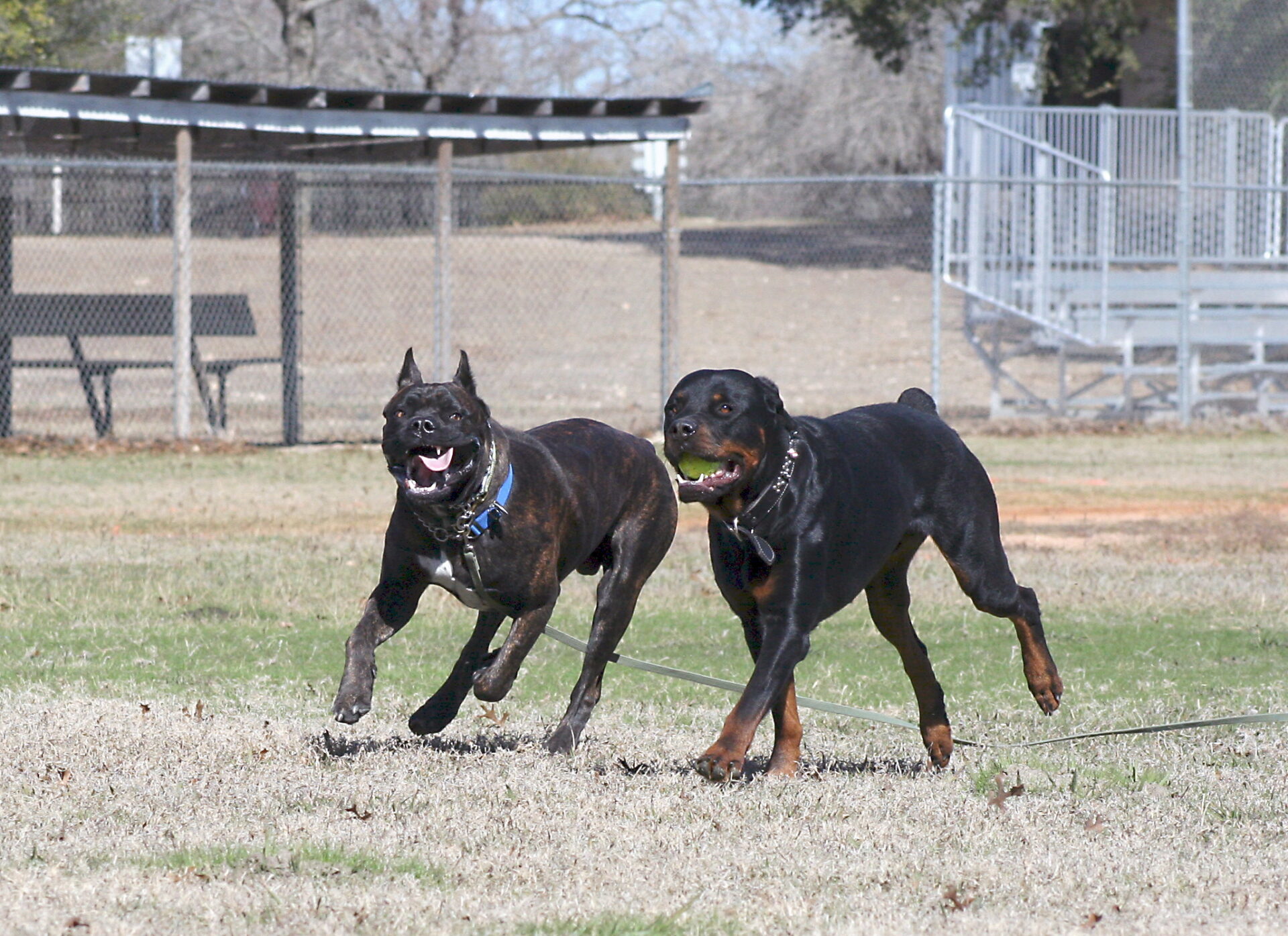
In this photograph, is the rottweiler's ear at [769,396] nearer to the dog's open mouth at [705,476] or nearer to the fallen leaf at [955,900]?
the dog's open mouth at [705,476]

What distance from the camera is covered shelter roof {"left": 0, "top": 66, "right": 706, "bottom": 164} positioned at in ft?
48.4

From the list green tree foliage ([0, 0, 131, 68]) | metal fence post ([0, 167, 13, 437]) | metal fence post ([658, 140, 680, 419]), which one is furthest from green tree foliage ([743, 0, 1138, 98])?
metal fence post ([0, 167, 13, 437])

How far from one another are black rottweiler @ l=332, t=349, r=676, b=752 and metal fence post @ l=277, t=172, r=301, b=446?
11.2 meters

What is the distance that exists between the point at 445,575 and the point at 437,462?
397mm

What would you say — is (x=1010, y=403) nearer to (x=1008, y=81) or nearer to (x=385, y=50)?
(x=1008, y=81)

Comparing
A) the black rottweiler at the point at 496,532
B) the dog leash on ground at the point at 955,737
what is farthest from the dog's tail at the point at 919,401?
the dog leash on ground at the point at 955,737

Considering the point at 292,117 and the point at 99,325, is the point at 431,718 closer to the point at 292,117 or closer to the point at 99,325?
the point at 292,117

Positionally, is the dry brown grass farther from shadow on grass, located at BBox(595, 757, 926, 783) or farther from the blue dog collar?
the blue dog collar

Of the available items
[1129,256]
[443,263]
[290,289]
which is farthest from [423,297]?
[443,263]

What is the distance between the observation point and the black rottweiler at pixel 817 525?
500 centimetres

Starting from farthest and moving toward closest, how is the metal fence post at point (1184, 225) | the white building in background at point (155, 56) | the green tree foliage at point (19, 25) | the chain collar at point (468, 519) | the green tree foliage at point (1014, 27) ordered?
1. the white building in background at point (155, 56)
2. the green tree foliage at point (1014, 27)
3. the green tree foliage at point (19, 25)
4. the metal fence post at point (1184, 225)
5. the chain collar at point (468, 519)

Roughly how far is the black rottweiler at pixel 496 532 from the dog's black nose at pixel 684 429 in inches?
26.5

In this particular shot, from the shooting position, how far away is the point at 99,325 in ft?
56.0

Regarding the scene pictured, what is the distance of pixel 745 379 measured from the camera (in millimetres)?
5090
